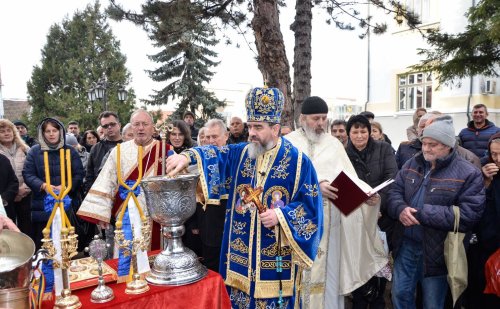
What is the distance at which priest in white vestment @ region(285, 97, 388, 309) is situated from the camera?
3.69 meters

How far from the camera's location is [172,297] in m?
2.13

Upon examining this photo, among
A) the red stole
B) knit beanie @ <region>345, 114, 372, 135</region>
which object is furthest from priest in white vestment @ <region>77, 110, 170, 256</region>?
knit beanie @ <region>345, 114, 372, 135</region>

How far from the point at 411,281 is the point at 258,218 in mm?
1647

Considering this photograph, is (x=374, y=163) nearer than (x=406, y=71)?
Yes

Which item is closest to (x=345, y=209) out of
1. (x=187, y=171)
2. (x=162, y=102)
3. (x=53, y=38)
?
(x=187, y=171)

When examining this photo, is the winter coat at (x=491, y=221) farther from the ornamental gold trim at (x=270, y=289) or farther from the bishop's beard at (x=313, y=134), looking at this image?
the ornamental gold trim at (x=270, y=289)

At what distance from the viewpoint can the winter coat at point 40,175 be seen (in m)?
4.69

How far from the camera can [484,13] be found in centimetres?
732

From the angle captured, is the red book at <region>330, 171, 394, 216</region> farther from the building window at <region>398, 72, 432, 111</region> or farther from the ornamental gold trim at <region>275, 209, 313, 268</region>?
the building window at <region>398, 72, 432, 111</region>

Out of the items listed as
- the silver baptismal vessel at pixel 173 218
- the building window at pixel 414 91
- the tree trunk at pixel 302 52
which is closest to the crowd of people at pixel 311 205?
the silver baptismal vessel at pixel 173 218

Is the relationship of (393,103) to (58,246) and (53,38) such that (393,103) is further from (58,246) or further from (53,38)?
(53,38)

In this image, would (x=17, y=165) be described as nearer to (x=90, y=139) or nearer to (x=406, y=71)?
(x=90, y=139)

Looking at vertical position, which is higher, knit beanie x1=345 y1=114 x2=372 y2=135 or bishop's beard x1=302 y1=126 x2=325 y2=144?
knit beanie x1=345 y1=114 x2=372 y2=135

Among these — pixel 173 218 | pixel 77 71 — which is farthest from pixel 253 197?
pixel 77 71
